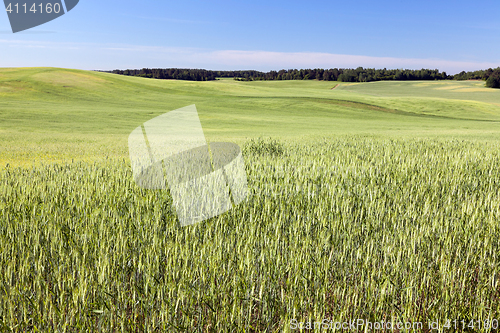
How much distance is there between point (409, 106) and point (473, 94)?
25.5 metres

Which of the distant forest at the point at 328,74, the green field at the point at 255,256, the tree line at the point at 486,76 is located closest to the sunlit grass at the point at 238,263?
the green field at the point at 255,256

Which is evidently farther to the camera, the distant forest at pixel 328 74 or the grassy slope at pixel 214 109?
the distant forest at pixel 328 74

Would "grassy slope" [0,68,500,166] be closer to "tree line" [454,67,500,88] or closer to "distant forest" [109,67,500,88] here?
"tree line" [454,67,500,88]

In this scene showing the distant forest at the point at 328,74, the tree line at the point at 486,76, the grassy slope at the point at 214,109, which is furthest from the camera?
the distant forest at the point at 328,74

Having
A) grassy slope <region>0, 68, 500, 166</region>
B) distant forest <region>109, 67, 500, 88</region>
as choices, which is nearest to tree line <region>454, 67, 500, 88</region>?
distant forest <region>109, 67, 500, 88</region>

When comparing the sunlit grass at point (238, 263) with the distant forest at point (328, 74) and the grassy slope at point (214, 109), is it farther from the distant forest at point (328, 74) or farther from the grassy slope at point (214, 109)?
the distant forest at point (328, 74)

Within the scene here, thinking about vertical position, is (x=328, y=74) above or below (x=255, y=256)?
above

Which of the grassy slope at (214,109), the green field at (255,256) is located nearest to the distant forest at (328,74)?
the grassy slope at (214,109)

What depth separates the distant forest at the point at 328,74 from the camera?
90.9 m

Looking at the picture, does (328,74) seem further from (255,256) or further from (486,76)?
(255,256)

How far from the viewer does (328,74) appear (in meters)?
102

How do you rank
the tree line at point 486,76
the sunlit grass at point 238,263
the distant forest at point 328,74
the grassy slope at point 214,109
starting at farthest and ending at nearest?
1. the distant forest at point 328,74
2. the tree line at point 486,76
3. the grassy slope at point 214,109
4. the sunlit grass at point 238,263

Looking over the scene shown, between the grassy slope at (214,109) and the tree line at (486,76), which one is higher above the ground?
the tree line at (486,76)

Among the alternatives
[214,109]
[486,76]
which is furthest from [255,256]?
[486,76]
